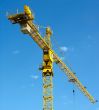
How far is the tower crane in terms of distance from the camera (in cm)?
5794

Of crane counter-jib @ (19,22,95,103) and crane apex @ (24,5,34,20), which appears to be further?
crane counter-jib @ (19,22,95,103)

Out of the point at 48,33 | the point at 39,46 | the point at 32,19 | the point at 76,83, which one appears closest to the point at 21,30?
the point at 32,19

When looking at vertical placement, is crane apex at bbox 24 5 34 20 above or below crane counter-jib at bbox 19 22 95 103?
below

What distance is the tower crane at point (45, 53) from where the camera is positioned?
190ft

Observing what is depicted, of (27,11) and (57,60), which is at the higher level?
(57,60)

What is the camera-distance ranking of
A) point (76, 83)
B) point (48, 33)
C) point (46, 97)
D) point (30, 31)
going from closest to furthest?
1. point (30, 31)
2. point (46, 97)
3. point (48, 33)
4. point (76, 83)

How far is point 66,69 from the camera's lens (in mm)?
74250

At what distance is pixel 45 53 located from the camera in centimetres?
6894

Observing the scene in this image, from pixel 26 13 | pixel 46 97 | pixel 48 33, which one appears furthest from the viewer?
pixel 48 33

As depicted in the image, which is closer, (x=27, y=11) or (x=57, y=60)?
(x=27, y=11)

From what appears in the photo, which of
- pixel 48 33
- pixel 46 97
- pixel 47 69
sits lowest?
pixel 46 97

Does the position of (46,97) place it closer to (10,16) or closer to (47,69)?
(47,69)

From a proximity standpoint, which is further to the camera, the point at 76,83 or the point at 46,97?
the point at 76,83

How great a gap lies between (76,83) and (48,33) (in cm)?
1270
